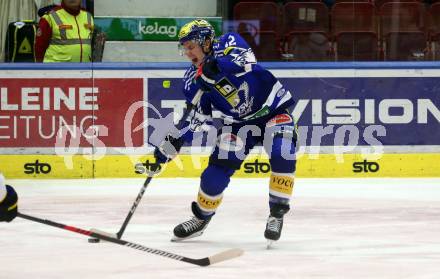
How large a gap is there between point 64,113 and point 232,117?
3.76 metres

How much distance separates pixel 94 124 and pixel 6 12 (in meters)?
1.73

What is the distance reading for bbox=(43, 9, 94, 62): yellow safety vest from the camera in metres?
9.27

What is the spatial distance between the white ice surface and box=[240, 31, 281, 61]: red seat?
110 cm

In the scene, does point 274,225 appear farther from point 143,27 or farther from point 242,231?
point 143,27

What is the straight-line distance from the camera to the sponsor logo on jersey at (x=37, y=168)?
30.0 feet

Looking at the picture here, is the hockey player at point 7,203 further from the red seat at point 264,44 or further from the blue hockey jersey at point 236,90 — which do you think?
the red seat at point 264,44

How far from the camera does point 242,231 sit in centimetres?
603

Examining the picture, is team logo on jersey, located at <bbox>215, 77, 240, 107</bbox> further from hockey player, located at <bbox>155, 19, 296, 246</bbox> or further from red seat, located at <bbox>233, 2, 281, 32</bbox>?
red seat, located at <bbox>233, 2, 281, 32</bbox>

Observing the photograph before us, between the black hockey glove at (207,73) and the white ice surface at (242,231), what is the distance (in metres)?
0.81

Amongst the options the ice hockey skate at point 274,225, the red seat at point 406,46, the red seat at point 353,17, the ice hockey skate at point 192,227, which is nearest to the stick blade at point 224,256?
the ice hockey skate at point 274,225

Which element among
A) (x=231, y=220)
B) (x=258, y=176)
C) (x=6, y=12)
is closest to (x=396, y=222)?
(x=231, y=220)

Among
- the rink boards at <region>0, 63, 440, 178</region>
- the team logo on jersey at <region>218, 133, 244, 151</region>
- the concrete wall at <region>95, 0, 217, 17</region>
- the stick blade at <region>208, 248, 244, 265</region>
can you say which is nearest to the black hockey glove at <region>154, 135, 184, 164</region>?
the team logo on jersey at <region>218, 133, 244, 151</region>

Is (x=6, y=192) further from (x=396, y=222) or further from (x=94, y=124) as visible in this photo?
(x=94, y=124)

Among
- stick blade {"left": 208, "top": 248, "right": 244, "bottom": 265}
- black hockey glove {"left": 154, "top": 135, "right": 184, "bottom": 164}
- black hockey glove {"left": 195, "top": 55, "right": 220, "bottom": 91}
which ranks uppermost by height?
black hockey glove {"left": 195, "top": 55, "right": 220, "bottom": 91}
